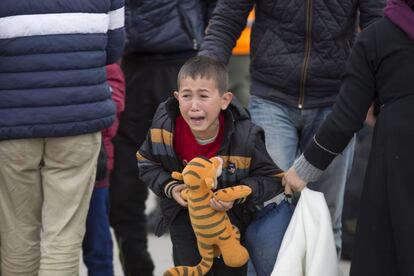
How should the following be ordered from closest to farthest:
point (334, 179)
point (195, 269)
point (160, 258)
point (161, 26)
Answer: point (195, 269) → point (334, 179) → point (161, 26) → point (160, 258)

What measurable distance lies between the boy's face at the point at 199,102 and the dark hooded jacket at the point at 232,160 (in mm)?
105

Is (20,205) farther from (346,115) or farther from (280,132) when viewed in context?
(346,115)

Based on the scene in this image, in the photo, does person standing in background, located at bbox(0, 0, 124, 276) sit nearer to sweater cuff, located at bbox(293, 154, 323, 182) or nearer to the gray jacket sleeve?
the gray jacket sleeve

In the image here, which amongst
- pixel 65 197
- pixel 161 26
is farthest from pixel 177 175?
pixel 161 26

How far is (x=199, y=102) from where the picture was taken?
369 centimetres

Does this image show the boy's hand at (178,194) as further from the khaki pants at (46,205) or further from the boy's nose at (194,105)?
the khaki pants at (46,205)

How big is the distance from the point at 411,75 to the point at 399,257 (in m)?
0.66

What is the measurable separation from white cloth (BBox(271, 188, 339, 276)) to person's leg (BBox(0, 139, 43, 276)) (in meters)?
1.17

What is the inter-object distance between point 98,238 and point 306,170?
1495 millimetres

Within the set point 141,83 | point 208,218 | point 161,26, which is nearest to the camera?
point 208,218

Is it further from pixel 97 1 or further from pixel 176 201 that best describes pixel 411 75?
pixel 97 1

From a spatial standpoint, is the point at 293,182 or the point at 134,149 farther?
the point at 134,149

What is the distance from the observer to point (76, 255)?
4266 mm

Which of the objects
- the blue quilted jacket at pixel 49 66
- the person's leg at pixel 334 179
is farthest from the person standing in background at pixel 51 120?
the person's leg at pixel 334 179
